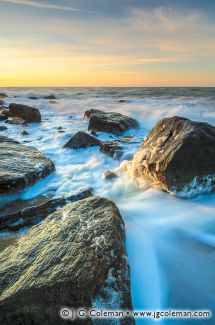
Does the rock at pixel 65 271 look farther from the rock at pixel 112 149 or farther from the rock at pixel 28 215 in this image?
the rock at pixel 112 149

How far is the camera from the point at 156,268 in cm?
261

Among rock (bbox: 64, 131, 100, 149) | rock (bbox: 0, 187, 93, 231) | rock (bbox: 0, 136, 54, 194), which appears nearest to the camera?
rock (bbox: 0, 187, 93, 231)

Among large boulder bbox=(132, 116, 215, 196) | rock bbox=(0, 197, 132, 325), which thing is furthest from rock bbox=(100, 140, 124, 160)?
rock bbox=(0, 197, 132, 325)

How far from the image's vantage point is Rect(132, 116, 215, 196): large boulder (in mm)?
3764

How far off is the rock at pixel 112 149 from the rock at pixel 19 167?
5.47ft

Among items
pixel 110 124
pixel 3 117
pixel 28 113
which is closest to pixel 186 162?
pixel 110 124

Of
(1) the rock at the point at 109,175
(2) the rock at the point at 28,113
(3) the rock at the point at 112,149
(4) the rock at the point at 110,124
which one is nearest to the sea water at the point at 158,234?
(1) the rock at the point at 109,175

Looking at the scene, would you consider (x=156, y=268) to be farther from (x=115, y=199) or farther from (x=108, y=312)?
(x=115, y=199)

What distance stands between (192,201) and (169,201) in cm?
31

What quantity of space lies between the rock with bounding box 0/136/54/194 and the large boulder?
1.78 meters

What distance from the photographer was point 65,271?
1.99 meters

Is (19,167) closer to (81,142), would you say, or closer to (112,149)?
(112,149)

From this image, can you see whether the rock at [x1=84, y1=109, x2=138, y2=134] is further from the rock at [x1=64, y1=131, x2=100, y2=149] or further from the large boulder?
the large boulder

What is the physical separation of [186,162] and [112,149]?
285cm
